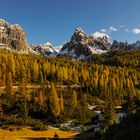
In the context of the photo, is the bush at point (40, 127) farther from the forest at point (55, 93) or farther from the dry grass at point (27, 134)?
the dry grass at point (27, 134)

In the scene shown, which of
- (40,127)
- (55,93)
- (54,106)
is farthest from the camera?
(55,93)

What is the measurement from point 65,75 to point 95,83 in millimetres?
18549

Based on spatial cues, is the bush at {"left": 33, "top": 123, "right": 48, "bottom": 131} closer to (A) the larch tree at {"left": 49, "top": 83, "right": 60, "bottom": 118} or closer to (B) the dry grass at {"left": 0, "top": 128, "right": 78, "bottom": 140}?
(B) the dry grass at {"left": 0, "top": 128, "right": 78, "bottom": 140}

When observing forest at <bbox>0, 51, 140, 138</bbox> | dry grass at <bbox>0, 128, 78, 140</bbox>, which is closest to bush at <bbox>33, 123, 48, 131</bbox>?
forest at <bbox>0, 51, 140, 138</bbox>

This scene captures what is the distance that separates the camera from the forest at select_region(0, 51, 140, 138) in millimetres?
108188

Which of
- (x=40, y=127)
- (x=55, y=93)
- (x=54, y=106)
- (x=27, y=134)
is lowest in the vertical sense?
(x=27, y=134)

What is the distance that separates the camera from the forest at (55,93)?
108 meters

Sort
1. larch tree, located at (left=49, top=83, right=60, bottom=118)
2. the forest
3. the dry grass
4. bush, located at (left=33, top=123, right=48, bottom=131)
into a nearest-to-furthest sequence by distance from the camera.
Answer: the dry grass < bush, located at (left=33, top=123, right=48, bottom=131) < the forest < larch tree, located at (left=49, top=83, right=60, bottom=118)

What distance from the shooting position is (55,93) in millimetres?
116250

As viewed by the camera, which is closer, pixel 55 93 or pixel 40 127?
pixel 40 127

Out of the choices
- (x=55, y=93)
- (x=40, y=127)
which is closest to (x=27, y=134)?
(x=40, y=127)

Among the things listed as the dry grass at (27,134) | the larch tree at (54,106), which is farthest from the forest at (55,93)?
the dry grass at (27,134)

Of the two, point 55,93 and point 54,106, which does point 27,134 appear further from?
point 55,93

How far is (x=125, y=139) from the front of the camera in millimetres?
34312
